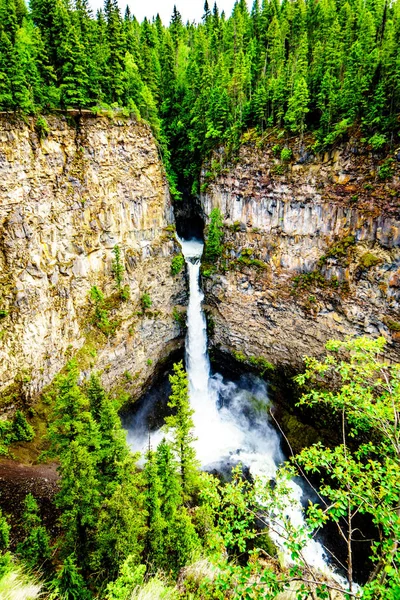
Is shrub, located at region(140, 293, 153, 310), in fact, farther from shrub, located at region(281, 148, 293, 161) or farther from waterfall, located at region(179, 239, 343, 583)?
shrub, located at region(281, 148, 293, 161)

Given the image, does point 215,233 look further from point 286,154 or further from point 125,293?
point 125,293

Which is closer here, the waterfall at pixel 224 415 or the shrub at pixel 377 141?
the shrub at pixel 377 141

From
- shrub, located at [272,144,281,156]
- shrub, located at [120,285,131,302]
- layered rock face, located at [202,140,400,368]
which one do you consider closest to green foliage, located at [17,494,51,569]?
shrub, located at [120,285,131,302]

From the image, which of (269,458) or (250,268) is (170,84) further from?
(269,458)

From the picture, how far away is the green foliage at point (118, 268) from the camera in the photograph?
27.1m

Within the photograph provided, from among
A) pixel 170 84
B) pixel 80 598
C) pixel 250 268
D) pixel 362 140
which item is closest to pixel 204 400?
pixel 250 268

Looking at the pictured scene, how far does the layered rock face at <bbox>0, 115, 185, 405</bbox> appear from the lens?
66.4 feet

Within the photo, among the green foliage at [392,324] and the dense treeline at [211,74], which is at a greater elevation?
the dense treeline at [211,74]

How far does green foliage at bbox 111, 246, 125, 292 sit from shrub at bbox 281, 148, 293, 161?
15976 mm

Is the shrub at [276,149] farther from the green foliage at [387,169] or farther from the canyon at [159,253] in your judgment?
the green foliage at [387,169]

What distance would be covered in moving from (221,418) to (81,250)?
1904 centimetres

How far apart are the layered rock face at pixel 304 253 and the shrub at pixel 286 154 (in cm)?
56

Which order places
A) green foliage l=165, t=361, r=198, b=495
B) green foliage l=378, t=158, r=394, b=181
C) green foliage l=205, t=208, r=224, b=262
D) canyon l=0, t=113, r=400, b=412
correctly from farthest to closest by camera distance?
1. green foliage l=205, t=208, r=224, b=262
2. green foliage l=378, t=158, r=394, b=181
3. canyon l=0, t=113, r=400, b=412
4. green foliage l=165, t=361, r=198, b=495

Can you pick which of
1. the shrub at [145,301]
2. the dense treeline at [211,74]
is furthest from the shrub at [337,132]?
the shrub at [145,301]
